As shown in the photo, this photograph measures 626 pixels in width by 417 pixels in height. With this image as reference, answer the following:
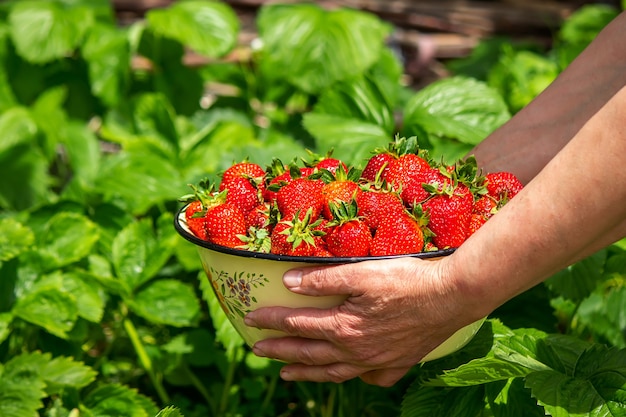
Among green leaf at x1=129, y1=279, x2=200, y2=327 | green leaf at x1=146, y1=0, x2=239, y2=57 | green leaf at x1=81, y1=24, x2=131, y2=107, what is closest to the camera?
green leaf at x1=129, y1=279, x2=200, y2=327

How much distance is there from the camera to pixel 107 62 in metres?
3.28

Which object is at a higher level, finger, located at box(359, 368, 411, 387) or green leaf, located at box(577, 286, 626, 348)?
finger, located at box(359, 368, 411, 387)

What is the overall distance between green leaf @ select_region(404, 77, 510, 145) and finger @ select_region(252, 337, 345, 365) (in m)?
0.87

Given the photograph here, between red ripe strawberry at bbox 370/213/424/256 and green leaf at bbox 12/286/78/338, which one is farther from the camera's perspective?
green leaf at bbox 12/286/78/338

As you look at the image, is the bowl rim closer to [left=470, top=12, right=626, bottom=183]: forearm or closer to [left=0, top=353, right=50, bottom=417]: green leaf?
[left=470, top=12, right=626, bottom=183]: forearm

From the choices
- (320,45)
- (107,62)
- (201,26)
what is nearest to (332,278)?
(320,45)

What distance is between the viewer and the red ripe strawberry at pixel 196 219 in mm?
1618

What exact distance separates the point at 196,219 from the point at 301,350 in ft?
1.01

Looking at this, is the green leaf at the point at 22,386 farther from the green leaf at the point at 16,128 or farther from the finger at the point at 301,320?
the green leaf at the point at 16,128

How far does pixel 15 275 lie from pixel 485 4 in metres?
3.45

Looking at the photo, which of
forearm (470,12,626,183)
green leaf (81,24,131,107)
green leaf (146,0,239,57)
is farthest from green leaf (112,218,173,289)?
green leaf (81,24,131,107)

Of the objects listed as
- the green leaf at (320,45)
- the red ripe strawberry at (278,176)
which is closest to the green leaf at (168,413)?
the red ripe strawberry at (278,176)

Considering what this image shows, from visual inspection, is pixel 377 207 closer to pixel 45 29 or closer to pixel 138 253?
pixel 138 253

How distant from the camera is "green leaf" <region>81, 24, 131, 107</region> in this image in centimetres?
326
